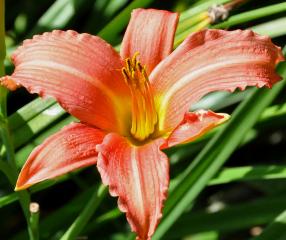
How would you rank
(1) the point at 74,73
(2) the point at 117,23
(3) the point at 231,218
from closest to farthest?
(1) the point at 74,73 → (2) the point at 117,23 → (3) the point at 231,218

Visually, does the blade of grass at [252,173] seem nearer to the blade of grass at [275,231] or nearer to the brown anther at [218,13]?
the blade of grass at [275,231]

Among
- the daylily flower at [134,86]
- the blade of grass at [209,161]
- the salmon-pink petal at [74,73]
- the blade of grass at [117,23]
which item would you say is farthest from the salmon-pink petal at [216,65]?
the blade of grass at [117,23]

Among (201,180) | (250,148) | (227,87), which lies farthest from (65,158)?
(250,148)

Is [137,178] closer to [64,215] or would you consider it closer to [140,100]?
[140,100]

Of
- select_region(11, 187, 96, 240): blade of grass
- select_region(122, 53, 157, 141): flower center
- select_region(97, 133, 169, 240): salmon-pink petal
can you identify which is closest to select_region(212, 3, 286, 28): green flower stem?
select_region(122, 53, 157, 141): flower center

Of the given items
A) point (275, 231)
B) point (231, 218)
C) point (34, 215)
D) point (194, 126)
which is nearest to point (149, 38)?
point (194, 126)

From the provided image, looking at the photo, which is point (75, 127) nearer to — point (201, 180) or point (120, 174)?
point (120, 174)
